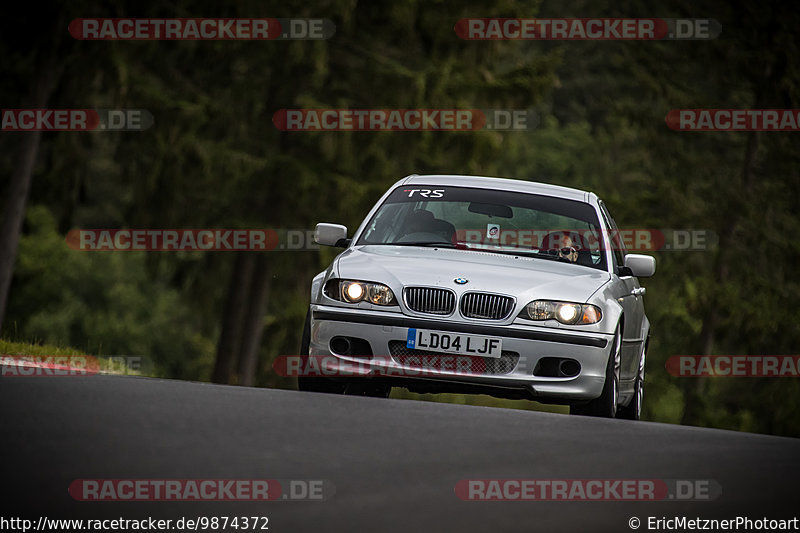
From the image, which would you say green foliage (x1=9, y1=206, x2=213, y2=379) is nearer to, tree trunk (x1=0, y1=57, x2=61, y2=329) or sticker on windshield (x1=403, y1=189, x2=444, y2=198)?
tree trunk (x1=0, y1=57, x2=61, y2=329)

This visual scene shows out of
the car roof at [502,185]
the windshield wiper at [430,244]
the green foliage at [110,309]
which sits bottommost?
the green foliage at [110,309]

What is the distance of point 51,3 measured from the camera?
2273cm

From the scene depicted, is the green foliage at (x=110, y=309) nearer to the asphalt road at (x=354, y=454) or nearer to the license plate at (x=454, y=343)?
the license plate at (x=454, y=343)

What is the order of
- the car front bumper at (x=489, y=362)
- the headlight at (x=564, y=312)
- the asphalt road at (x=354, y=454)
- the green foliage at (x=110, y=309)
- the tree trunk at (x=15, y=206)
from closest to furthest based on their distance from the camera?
the asphalt road at (x=354, y=454) < the car front bumper at (x=489, y=362) < the headlight at (x=564, y=312) < the tree trunk at (x=15, y=206) < the green foliage at (x=110, y=309)

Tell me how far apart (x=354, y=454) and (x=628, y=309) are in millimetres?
4162

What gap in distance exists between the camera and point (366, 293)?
918 cm

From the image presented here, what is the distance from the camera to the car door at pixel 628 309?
10039mm

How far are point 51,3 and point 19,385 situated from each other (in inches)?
626

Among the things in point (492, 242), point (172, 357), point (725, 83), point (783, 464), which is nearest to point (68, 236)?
point (725, 83)

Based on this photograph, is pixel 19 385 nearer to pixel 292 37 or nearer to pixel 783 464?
pixel 783 464

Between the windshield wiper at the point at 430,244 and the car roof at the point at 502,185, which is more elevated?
the car roof at the point at 502,185

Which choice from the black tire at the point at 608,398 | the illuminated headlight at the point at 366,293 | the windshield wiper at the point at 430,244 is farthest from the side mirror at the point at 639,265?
the illuminated headlight at the point at 366,293

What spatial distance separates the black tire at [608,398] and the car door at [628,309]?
1.45 feet

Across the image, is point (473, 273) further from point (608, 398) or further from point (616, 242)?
point (616, 242)
